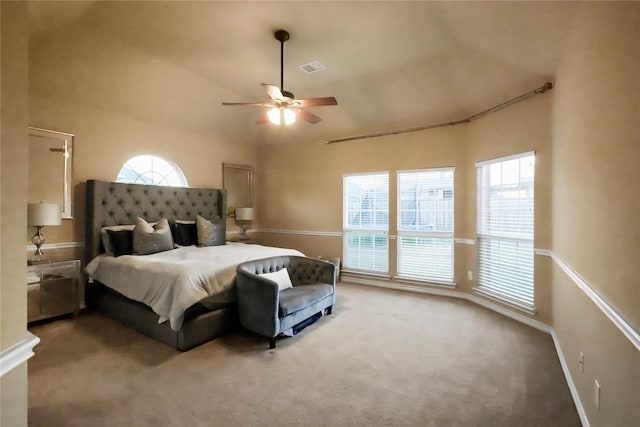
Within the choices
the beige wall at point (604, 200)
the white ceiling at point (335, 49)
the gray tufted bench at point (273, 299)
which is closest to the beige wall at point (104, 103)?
the white ceiling at point (335, 49)

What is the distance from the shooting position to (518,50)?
2998 mm

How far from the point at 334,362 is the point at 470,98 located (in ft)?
12.5

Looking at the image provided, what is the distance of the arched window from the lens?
467 cm

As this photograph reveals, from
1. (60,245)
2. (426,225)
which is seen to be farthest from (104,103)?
(426,225)

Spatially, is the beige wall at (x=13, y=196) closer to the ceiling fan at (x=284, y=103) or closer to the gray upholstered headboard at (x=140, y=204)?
the ceiling fan at (x=284, y=103)

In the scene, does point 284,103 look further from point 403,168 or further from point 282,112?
point 403,168

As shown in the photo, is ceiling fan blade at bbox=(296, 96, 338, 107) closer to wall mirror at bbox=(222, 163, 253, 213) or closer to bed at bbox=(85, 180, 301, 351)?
bed at bbox=(85, 180, 301, 351)

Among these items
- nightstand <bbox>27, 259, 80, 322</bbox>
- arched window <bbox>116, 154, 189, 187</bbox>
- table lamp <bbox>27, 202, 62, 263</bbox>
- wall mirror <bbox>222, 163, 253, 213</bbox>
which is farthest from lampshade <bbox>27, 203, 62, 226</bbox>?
wall mirror <bbox>222, 163, 253, 213</bbox>

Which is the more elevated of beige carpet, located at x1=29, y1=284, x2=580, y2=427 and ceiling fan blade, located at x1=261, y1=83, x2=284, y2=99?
ceiling fan blade, located at x1=261, y1=83, x2=284, y2=99

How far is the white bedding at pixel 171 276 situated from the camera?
2.80 meters

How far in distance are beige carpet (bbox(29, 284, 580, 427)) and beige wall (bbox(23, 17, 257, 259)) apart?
219 cm

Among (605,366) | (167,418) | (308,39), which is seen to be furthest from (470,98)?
(167,418)

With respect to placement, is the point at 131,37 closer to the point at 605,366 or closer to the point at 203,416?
the point at 203,416

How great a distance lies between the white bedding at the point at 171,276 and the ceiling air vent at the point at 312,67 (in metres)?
2.58
